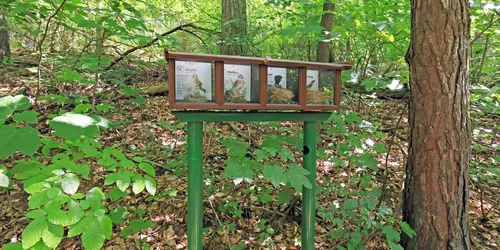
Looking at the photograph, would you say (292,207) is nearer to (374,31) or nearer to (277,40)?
(374,31)

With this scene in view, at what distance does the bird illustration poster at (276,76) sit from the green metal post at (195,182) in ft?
1.64

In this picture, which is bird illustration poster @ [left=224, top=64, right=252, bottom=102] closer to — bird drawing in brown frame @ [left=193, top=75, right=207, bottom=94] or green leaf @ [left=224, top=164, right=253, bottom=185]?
bird drawing in brown frame @ [left=193, top=75, right=207, bottom=94]

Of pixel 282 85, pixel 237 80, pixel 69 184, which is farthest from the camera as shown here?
pixel 282 85

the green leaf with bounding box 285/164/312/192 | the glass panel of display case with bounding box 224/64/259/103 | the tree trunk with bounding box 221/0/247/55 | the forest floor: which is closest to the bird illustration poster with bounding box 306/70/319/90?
the glass panel of display case with bounding box 224/64/259/103

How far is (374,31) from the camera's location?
2.57m

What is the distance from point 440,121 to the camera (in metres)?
1.92

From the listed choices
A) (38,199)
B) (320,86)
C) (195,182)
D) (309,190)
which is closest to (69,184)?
(38,199)

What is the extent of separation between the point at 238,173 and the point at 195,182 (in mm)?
335

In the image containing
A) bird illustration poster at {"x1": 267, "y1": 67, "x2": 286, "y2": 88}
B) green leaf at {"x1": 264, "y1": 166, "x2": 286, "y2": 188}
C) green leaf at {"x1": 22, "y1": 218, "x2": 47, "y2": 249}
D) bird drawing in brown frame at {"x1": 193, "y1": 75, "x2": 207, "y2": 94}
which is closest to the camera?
green leaf at {"x1": 22, "y1": 218, "x2": 47, "y2": 249}

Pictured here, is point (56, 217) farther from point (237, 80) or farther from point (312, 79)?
point (312, 79)

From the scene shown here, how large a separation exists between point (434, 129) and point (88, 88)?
5.03 meters

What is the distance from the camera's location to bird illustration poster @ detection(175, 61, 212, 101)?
5.01 feet

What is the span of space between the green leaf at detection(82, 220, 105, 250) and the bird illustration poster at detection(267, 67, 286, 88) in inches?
46.0

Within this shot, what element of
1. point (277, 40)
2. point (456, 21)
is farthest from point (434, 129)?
point (277, 40)
